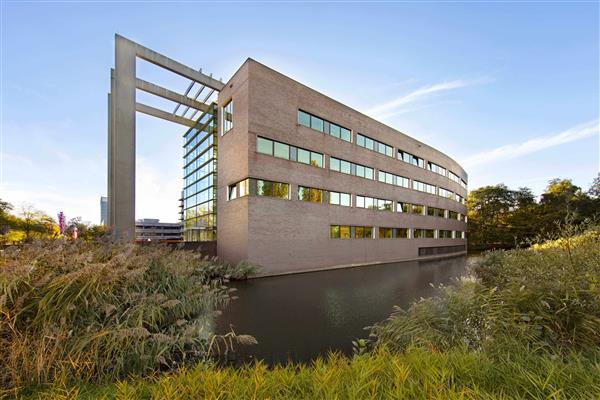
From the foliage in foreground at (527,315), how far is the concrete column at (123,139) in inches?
785

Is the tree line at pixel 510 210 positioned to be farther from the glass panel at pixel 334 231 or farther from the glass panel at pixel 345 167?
the glass panel at pixel 334 231

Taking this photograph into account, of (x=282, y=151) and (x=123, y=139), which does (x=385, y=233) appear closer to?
(x=282, y=151)

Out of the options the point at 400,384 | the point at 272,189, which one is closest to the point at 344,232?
the point at 272,189

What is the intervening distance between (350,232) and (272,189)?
7.69 m

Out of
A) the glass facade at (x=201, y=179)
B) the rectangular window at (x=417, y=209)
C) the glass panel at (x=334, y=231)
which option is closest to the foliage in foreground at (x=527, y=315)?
the glass panel at (x=334, y=231)

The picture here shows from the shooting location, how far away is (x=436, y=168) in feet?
105

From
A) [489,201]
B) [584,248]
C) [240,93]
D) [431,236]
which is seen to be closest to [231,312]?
[584,248]

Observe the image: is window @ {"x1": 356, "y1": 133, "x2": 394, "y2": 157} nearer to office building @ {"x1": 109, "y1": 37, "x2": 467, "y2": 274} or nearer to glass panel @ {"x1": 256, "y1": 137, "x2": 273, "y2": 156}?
office building @ {"x1": 109, "y1": 37, "x2": 467, "y2": 274}

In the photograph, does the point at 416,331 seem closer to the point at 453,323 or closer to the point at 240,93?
the point at 453,323

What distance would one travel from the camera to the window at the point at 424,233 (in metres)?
A: 27.7

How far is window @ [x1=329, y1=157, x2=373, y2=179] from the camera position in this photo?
2003 cm

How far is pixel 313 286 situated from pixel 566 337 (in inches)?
374

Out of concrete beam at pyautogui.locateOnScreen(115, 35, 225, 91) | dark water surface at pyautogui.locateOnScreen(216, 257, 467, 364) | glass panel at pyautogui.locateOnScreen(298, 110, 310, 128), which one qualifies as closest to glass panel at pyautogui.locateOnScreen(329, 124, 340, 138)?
glass panel at pyautogui.locateOnScreen(298, 110, 310, 128)

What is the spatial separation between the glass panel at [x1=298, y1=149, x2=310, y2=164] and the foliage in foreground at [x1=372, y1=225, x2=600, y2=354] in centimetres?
1395
